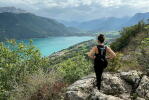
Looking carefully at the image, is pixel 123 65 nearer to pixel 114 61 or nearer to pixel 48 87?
pixel 114 61

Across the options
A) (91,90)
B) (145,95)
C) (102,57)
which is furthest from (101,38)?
(145,95)

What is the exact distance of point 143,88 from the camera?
7.79 metres

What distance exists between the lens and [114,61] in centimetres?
1027

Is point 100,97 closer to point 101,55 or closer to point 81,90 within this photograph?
point 81,90

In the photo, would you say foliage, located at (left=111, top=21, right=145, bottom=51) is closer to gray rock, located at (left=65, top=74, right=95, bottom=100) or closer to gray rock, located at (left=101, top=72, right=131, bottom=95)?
gray rock, located at (left=101, top=72, right=131, bottom=95)

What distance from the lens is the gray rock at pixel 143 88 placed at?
745cm

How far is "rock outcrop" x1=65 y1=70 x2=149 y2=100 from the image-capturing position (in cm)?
740

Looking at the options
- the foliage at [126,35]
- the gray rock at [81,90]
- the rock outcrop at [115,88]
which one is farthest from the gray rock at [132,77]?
the foliage at [126,35]

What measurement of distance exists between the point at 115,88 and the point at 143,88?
43.1 inches

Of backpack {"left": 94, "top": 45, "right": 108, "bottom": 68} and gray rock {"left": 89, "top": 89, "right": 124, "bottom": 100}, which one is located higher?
backpack {"left": 94, "top": 45, "right": 108, "bottom": 68}

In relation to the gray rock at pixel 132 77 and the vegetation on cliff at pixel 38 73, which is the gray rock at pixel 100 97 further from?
the gray rock at pixel 132 77

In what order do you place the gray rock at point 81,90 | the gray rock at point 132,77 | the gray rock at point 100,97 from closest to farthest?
the gray rock at point 100,97, the gray rock at point 81,90, the gray rock at point 132,77

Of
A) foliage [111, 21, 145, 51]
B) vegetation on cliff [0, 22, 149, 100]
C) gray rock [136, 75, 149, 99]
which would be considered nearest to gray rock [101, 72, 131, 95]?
gray rock [136, 75, 149, 99]

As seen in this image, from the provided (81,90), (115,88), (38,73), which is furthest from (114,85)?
(38,73)
